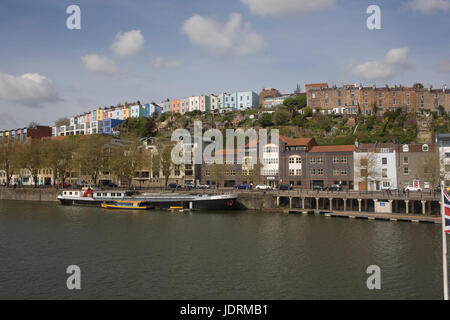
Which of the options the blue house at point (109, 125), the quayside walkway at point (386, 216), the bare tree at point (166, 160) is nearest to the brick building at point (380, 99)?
the bare tree at point (166, 160)

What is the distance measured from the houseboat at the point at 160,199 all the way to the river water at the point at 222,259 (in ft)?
34.4

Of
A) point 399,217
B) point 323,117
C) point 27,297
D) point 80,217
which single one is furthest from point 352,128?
point 27,297

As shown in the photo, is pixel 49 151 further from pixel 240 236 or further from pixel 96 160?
pixel 240 236

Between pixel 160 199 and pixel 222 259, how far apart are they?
110ft

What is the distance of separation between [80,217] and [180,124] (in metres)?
79.6

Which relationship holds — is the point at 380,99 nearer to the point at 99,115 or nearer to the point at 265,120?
the point at 265,120

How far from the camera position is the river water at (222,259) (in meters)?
21.0

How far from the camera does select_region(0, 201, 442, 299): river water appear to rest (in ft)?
68.8

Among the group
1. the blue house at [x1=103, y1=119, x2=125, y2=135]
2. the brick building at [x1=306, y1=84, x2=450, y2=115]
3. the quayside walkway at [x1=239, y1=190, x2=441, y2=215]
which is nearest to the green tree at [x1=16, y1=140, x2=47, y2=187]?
the blue house at [x1=103, y1=119, x2=125, y2=135]

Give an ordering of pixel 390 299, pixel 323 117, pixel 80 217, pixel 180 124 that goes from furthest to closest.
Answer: pixel 180 124
pixel 323 117
pixel 80 217
pixel 390 299

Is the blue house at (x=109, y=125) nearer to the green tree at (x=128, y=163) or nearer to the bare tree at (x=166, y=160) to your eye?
the green tree at (x=128, y=163)

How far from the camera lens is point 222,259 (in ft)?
88.9

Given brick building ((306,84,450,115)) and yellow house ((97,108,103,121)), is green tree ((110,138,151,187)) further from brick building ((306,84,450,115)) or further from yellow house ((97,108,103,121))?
yellow house ((97,108,103,121))

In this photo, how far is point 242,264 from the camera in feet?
84.9
